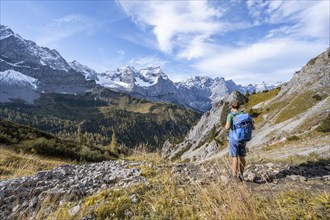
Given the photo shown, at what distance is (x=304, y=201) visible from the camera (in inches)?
235

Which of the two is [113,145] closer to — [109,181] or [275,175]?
[109,181]

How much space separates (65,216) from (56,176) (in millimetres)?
5137

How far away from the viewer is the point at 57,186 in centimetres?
933

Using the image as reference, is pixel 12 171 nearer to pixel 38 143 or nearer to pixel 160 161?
pixel 160 161

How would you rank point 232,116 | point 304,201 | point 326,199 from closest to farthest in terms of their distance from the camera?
point 326,199, point 304,201, point 232,116

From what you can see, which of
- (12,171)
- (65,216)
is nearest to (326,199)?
(65,216)

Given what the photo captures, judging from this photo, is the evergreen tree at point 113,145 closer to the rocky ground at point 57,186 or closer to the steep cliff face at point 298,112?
the steep cliff face at point 298,112

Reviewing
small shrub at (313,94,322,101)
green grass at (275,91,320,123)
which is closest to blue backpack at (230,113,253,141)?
green grass at (275,91,320,123)

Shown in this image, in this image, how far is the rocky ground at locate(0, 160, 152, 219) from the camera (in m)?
7.74

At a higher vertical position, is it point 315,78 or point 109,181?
point 315,78

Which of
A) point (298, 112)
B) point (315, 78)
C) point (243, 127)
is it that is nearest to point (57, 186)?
point (243, 127)

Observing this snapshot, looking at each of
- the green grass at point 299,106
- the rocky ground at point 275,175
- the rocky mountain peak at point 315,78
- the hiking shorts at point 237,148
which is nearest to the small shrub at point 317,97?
the green grass at point 299,106

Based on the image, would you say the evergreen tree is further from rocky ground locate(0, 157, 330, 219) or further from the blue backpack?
the blue backpack

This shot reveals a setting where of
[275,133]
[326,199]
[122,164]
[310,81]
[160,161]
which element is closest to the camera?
[326,199]
